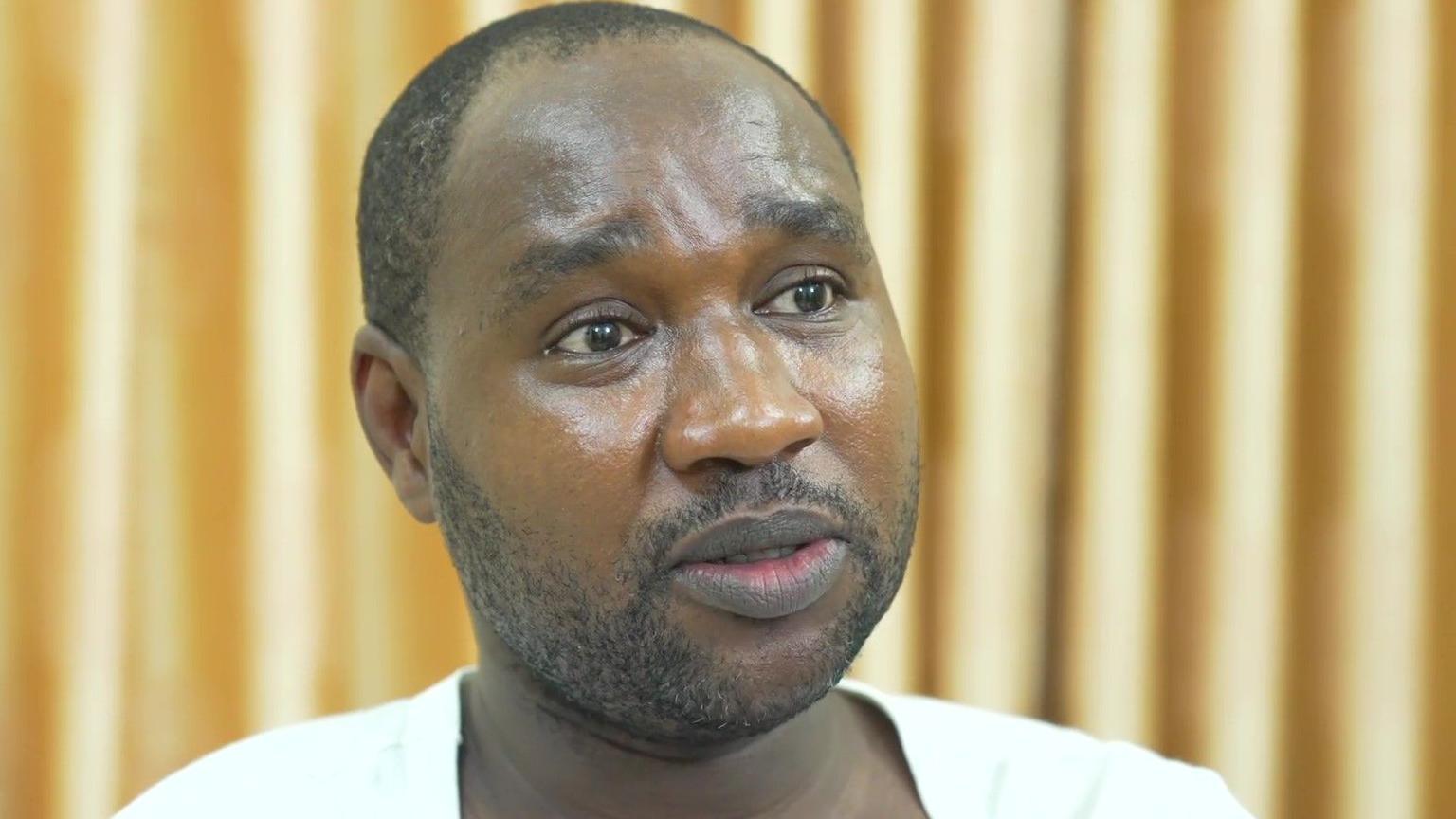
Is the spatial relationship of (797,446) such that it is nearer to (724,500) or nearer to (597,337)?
(724,500)

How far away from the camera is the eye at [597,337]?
1.03 meters

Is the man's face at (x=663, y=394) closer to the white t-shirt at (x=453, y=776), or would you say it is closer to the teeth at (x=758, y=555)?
the teeth at (x=758, y=555)

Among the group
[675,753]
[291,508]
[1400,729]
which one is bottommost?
[1400,729]

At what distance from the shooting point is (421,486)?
46.5 inches

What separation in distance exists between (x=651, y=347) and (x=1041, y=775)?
1.75ft

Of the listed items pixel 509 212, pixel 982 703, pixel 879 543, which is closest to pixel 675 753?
pixel 879 543

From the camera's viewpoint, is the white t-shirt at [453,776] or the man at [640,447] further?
the white t-shirt at [453,776]

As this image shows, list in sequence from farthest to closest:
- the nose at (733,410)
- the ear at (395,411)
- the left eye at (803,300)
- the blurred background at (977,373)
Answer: the blurred background at (977,373) → the ear at (395,411) → the left eye at (803,300) → the nose at (733,410)

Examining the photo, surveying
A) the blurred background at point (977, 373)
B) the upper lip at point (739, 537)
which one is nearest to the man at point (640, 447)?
the upper lip at point (739, 537)

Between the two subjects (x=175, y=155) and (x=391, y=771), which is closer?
(x=391, y=771)

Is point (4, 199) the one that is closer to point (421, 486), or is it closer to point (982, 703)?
point (421, 486)

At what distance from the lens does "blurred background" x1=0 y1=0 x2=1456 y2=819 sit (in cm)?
144

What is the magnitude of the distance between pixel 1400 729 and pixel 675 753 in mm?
897

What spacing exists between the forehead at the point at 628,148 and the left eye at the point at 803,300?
7cm
